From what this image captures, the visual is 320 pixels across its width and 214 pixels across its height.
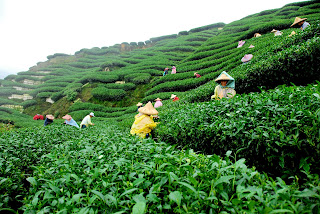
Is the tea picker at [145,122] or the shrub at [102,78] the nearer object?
the tea picker at [145,122]

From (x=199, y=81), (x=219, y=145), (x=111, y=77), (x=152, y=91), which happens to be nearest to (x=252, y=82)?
(x=219, y=145)

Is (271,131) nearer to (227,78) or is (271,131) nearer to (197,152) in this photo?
(197,152)

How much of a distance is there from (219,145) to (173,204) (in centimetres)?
217

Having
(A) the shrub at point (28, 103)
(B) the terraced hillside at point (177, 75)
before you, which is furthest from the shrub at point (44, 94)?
(A) the shrub at point (28, 103)

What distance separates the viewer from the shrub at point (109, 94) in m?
16.1

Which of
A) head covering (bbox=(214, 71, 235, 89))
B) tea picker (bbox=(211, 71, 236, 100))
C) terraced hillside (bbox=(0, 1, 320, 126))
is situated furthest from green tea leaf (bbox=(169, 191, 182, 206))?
terraced hillside (bbox=(0, 1, 320, 126))

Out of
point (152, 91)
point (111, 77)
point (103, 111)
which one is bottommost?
point (103, 111)

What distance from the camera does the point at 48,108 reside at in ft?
60.4

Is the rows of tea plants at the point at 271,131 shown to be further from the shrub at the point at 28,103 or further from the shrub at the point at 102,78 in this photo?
the shrub at the point at 28,103

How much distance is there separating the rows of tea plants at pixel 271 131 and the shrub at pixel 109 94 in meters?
13.4

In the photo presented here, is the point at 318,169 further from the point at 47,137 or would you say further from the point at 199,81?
the point at 199,81

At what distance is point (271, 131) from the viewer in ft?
7.30

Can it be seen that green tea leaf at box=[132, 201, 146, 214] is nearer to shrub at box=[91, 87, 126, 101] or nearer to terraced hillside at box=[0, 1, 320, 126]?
terraced hillside at box=[0, 1, 320, 126]

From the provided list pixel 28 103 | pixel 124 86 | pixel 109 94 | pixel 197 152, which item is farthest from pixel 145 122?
pixel 28 103
